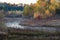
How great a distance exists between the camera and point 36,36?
237cm

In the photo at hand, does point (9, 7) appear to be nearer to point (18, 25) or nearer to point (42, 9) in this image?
point (18, 25)

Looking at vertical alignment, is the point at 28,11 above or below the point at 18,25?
above

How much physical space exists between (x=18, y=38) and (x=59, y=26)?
0.57 meters

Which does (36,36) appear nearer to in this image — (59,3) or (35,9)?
(35,9)

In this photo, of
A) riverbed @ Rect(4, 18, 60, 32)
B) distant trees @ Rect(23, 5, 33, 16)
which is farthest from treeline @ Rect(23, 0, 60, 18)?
riverbed @ Rect(4, 18, 60, 32)

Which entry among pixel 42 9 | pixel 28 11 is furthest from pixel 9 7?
pixel 42 9

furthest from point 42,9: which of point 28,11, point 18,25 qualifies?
point 18,25

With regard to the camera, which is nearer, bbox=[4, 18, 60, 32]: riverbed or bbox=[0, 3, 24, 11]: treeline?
bbox=[4, 18, 60, 32]: riverbed

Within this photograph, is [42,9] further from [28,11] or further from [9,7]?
[9,7]

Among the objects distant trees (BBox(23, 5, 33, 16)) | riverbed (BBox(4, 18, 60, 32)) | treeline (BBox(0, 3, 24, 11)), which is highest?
treeline (BBox(0, 3, 24, 11))

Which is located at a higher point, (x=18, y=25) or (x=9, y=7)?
(x=9, y=7)

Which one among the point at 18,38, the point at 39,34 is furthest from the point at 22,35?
the point at 39,34

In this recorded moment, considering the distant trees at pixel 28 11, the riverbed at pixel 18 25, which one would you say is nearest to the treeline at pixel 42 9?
the distant trees at pixel 28 11

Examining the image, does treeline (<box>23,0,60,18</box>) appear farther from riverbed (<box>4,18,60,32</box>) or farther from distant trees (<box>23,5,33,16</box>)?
riverbed (<box>4,18,60,32</box>)
